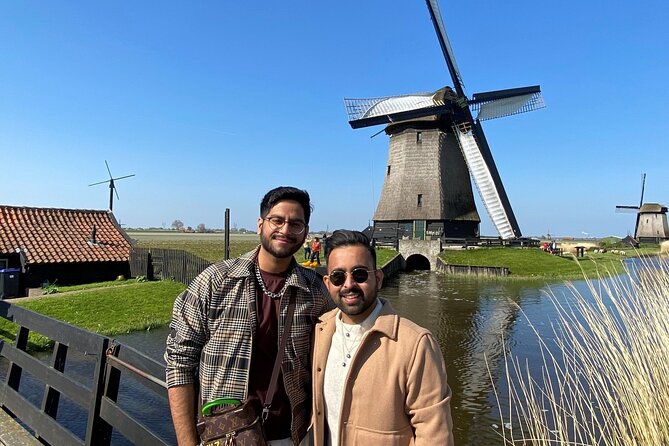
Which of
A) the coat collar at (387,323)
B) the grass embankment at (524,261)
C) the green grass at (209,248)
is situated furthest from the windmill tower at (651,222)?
the coat collar at (387,323)

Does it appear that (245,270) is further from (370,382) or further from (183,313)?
(370,382)

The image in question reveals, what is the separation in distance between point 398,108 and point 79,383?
30.1m

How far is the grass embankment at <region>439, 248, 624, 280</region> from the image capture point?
22.7m

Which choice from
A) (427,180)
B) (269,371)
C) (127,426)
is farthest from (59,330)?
(427,180)

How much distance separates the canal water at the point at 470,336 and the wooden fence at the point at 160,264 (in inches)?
183

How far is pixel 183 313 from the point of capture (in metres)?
2.04

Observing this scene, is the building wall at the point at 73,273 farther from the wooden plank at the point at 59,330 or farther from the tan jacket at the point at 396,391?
the tan jacket at the point at 396,391

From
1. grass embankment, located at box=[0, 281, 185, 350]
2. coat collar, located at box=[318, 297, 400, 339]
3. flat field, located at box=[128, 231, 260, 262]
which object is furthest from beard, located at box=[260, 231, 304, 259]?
flat field, located at box=[128, 231, 260, 262]

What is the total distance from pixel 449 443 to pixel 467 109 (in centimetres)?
2997

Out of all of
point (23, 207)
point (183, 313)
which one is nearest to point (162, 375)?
point (183, 313)

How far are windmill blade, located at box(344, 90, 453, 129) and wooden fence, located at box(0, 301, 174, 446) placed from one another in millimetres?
26606

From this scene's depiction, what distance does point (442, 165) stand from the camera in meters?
28.3

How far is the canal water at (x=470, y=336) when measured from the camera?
618 centimetres

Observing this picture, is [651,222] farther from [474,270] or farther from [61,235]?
[61,235]
